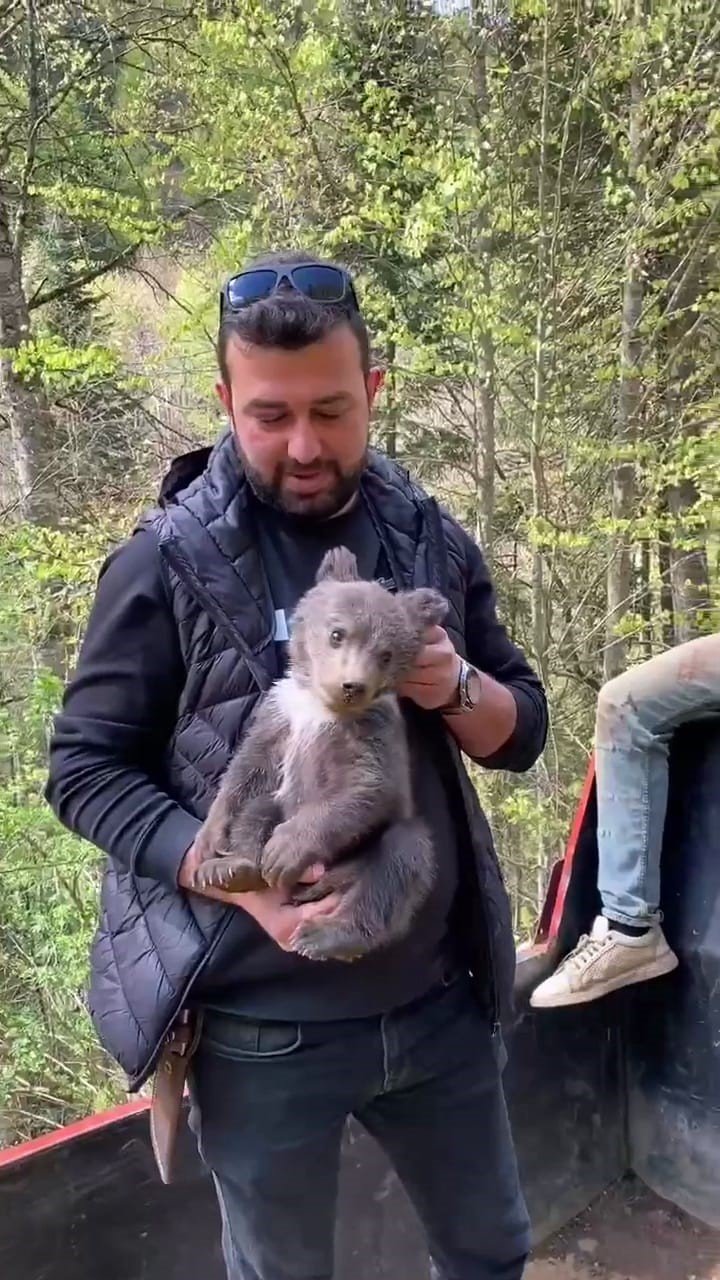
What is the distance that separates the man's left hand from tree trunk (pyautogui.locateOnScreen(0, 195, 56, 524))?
21.6ft

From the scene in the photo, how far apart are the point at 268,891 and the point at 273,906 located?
1.3 inches

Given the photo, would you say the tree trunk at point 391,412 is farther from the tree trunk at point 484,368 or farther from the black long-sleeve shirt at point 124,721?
the black long-sleeve shirt at point 124,721

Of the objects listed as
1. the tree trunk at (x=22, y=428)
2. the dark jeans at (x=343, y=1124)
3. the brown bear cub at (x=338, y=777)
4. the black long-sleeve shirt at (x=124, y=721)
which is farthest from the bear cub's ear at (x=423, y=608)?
the tree trunk at (x=22, y=428)

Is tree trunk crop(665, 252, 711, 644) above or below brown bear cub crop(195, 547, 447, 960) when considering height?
above

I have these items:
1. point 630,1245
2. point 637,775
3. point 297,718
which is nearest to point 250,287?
point 297,718

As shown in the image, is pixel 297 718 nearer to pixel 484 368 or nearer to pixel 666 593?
pixel 484 368

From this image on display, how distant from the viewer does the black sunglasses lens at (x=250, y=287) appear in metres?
1.40

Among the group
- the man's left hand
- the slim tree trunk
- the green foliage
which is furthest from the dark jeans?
the slim tree trunk

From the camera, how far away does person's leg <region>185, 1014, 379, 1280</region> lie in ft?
4.61

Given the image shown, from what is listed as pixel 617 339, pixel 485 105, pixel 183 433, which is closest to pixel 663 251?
pixel 617 339

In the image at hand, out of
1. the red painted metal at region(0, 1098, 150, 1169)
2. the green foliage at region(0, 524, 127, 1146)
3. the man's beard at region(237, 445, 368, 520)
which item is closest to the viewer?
the man's beard at region(237, 445, 368, 520)

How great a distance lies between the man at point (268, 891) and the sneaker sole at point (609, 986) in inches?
41.0

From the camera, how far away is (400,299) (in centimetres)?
723

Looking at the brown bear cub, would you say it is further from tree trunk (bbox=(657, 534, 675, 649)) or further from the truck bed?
tree trunk (bbox=(657, 534, 675, 649))
